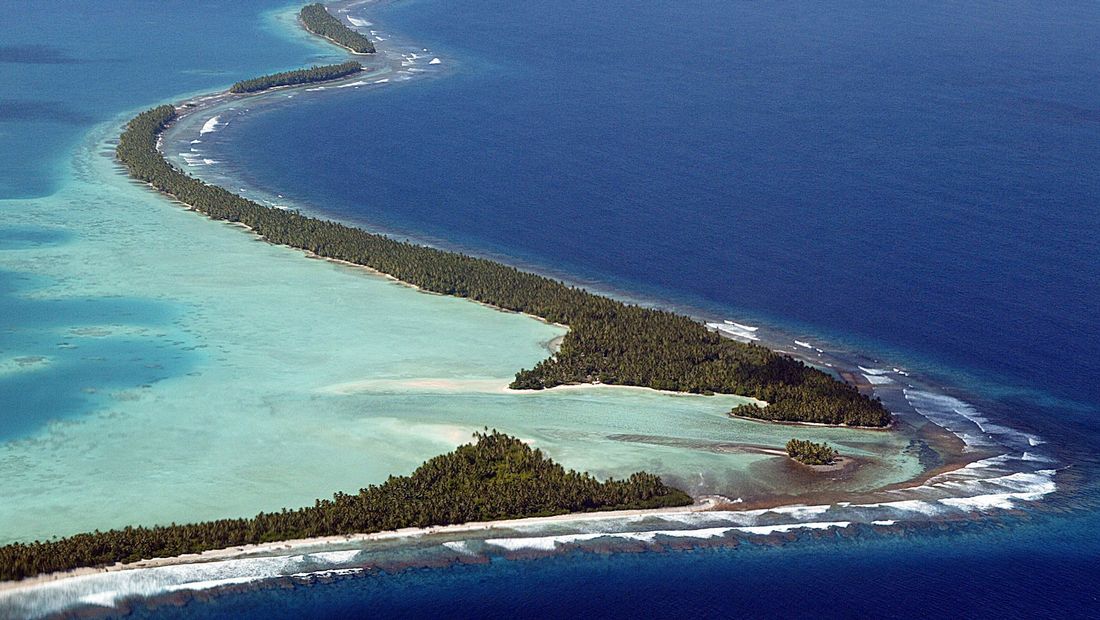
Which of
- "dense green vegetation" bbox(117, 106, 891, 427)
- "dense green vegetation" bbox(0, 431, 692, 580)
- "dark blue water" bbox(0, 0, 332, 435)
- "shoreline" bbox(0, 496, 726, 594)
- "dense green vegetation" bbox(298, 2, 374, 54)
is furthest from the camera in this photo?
"dense green vegetation" bbox(298, 2, 374, 54)

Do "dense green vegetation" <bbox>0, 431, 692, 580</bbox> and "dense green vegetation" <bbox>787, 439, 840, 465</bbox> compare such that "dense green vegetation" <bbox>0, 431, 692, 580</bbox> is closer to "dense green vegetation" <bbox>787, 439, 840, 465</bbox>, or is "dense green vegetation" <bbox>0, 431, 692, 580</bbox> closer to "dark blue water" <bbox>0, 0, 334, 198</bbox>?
"dense green vegetation" <bbox>787, 439, 840, 465</bbox>

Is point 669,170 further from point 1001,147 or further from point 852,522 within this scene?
point 852,522

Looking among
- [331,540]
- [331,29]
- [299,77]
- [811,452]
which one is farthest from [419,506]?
[331,29]

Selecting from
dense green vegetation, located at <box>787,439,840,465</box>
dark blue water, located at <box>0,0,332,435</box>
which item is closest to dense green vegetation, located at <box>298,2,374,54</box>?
dark blue water, located at <box>0,0,332,435</box>

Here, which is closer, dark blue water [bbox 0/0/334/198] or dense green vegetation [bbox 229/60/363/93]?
dark blue water [bbox 0/0/334/198]

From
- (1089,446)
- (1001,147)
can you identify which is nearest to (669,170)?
(1001,147)

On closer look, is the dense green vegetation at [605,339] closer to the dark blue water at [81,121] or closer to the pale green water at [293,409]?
the pale green water at [293,409]

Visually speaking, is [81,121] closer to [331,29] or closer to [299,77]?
[299,77]

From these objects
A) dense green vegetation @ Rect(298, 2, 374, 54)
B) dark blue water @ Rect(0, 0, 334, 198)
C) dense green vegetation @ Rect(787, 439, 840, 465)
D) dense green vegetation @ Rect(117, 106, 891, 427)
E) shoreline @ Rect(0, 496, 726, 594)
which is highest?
dense green vegetation @ Rect(298, 2, 374, 54)
